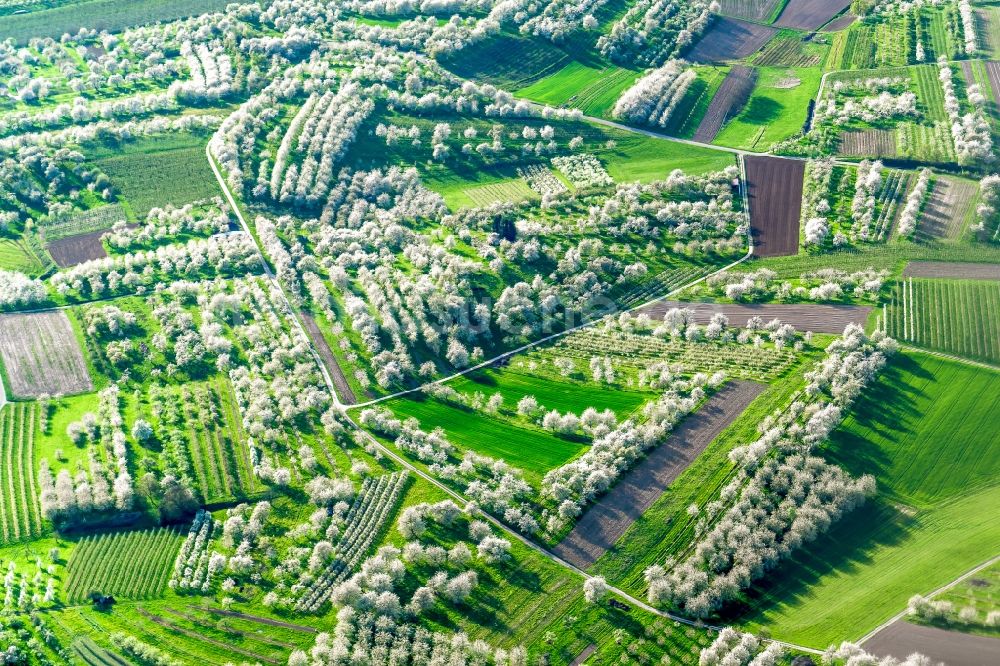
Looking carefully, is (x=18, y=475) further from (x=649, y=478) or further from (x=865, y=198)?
(x=865, y=198)

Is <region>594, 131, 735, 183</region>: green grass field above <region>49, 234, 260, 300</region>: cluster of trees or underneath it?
above

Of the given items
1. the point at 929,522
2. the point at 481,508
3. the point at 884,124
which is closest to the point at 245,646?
the point at 481,508

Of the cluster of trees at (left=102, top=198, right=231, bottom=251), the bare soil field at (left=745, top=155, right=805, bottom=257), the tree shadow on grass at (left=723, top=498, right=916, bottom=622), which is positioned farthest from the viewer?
the cluster of trees at (left=102, top=198, right=231, bottom=251)

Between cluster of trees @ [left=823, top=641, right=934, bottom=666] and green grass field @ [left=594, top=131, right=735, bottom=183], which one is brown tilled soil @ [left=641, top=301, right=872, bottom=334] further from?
cluster of trees @ [left=823, top=641, right=934, bottom=666]

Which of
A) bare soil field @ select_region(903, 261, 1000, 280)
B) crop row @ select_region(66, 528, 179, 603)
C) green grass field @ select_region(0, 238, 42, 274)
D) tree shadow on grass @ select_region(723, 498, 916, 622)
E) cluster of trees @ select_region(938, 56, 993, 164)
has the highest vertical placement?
cluster of trees @ select_region(938, 56, 993, 164)

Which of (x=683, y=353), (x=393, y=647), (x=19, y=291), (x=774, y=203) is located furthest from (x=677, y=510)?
(x=19, y=291)

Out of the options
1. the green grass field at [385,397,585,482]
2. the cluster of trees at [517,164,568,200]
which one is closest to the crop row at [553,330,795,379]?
the green grass field at [385,397,585,482]

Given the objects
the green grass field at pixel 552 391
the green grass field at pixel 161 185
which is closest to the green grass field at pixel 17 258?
the green grass field at pixel 161 185
